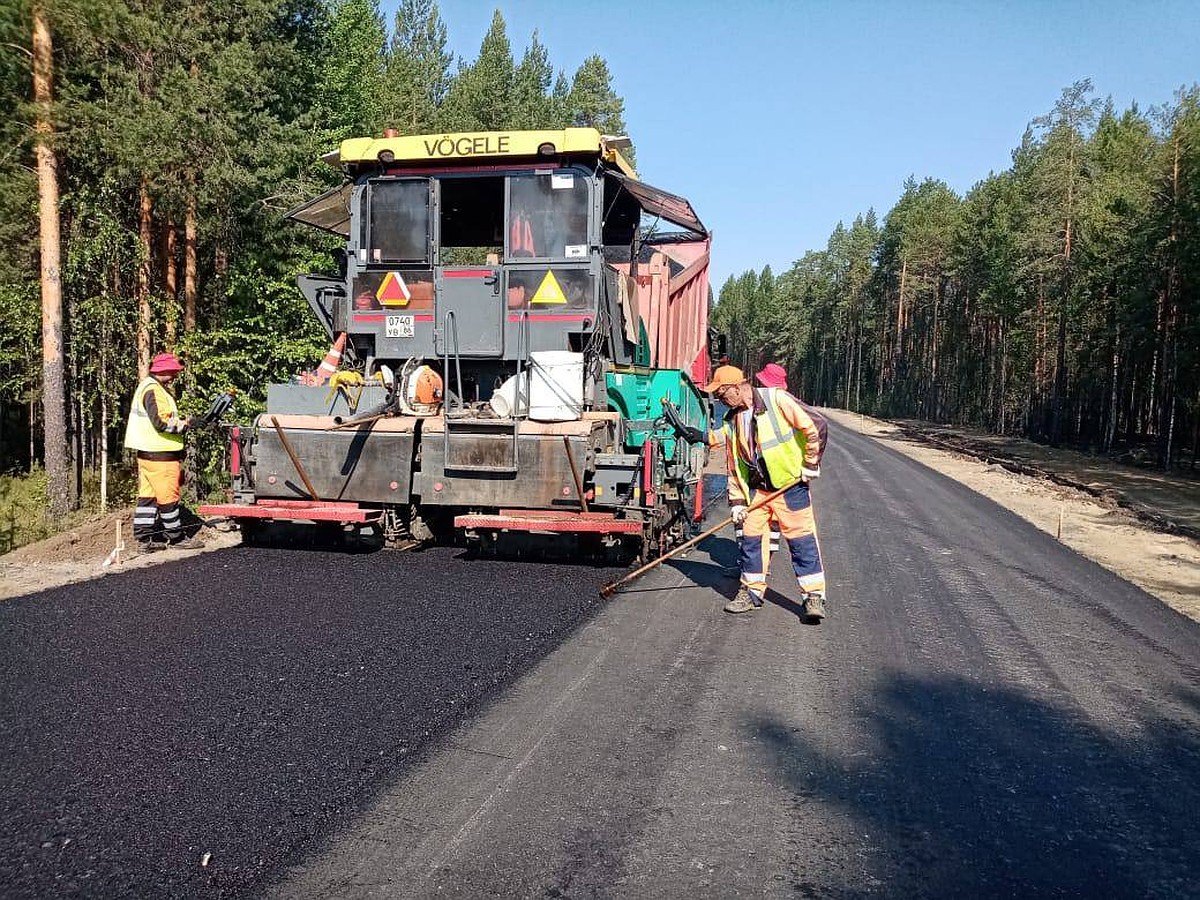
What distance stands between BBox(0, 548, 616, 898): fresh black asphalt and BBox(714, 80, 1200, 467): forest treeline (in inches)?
909

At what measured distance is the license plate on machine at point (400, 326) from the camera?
708 centimetres

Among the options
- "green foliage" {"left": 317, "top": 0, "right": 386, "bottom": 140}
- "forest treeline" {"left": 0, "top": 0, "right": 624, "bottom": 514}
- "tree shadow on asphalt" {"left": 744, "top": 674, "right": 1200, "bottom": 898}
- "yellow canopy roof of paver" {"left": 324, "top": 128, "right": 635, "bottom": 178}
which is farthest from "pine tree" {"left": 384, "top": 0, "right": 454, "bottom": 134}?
"tree shadow on asphalt" {"left": 744, "top": 674, "right": 1200, "bottom": 898}

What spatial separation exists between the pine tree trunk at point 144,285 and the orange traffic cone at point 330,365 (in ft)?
22.7

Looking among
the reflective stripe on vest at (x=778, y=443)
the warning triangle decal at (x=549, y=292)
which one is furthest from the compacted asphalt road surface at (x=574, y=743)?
the warning triangle decal at (x=549, y=292)

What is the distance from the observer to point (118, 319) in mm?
13062

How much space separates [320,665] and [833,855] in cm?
254

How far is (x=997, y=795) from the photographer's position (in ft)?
9.93

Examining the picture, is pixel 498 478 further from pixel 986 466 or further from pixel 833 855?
pixel 986 466

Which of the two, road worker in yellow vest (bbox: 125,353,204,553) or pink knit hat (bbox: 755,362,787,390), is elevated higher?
pink knit hat (bbox: 755,362,787,390)

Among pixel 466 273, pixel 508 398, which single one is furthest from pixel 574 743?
pixel 466 273

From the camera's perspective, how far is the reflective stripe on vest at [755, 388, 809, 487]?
559 cm

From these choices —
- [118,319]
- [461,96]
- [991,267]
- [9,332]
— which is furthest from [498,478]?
[991,267]

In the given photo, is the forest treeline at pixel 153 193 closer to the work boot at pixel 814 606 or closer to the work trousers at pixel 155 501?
the work trousers at pixel 155 501

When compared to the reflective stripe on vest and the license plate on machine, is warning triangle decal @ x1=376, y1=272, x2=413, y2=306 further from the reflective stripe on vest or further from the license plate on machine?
the reflective stripe on vest
